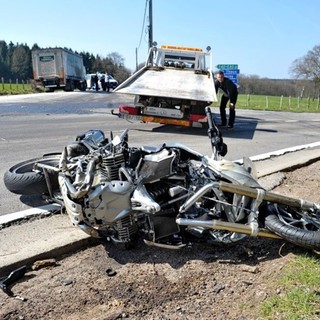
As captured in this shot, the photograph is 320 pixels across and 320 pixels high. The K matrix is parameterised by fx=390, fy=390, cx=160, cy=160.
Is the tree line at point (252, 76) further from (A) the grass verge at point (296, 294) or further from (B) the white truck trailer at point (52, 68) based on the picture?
(A) the grass verge at point (296, 294)

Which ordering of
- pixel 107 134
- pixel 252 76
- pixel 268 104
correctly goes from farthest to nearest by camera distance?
pixel 252 76 < pixel 268 104 < pixel 107 134

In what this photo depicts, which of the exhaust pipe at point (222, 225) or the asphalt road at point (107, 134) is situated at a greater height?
the exhaust pipe at point (222, 225)

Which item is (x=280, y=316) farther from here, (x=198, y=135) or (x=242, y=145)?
(x=198, y=135)

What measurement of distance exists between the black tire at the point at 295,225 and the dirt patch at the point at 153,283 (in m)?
0.20

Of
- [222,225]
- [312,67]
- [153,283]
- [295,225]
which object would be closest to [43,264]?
[153,283]

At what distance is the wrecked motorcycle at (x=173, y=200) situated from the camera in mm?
3178

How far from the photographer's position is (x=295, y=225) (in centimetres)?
341

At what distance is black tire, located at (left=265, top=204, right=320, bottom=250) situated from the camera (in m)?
3.16

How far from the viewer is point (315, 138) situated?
11.1 metres

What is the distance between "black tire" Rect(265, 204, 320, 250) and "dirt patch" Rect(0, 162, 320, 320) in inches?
7.9

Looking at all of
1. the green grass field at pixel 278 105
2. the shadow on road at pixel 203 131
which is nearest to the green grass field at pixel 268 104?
the green grass field at pixel 278 105

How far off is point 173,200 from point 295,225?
1091 mm

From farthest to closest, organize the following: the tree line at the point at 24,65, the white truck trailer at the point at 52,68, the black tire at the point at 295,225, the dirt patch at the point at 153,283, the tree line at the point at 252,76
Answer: the tree line at the point at 24,65, the tree line at the point at 252,76, the white truck trailer at the point at 52,68, the black tire at the point at 295,225, the dirt patch at the point at 153,283

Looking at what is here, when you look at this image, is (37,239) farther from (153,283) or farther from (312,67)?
(312,67)
